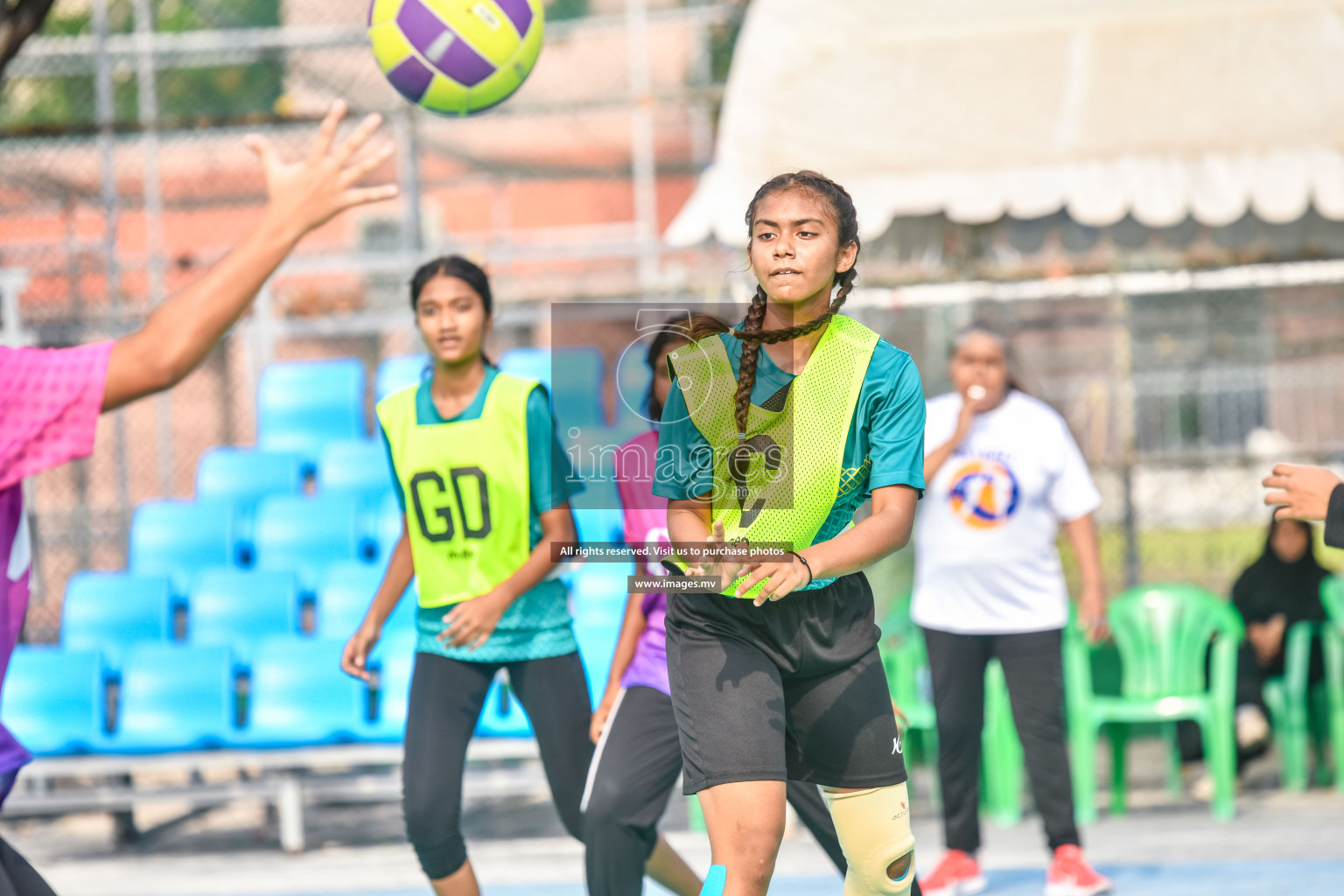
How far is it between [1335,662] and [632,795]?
4.57 m

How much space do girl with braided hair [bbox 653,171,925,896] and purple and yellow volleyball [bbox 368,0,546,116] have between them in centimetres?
167

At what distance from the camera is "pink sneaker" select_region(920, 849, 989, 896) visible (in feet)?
17.7

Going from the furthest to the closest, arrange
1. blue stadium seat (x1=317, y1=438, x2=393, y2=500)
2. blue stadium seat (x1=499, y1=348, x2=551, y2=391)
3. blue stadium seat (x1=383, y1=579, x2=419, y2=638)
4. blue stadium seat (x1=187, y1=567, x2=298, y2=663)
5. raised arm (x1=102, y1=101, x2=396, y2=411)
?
1. blue stadium seat (x1=499, y1=348, x2=551, y2=391)
2. blue stadium seat (x1=317, y1=438, x2=393, y2=500)
3. blue stadium seat (x1=187, y1=567, x2=298, y2=663)
4. blue stadium seat (x1=383, y1=579, x2=419, y2=638)
5. raised arm (x1=102, y1=101, x2=396, y2=411)

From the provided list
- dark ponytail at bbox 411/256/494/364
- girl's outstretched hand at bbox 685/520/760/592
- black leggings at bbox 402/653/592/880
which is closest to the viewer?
girl's outstretched hand at bbox 685/520/760/592

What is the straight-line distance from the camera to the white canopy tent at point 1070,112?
24.8ft

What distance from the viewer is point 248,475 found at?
27.5ft

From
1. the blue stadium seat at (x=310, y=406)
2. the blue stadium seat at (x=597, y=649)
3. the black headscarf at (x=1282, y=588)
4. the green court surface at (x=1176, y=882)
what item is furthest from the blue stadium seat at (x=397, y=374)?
the black headscarf at (x=1282, y=588)

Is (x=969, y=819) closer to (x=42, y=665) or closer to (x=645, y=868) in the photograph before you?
(x=645, y=868)

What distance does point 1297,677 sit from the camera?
23.1ft

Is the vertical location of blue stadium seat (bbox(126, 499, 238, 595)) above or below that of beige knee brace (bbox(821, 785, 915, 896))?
above

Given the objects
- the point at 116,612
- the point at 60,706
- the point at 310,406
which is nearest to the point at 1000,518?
the point at 60,706

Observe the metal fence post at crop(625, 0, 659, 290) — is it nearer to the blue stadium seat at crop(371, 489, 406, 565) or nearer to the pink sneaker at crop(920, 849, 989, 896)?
the blue stadium seat at crop(371, 489, 406, 565)

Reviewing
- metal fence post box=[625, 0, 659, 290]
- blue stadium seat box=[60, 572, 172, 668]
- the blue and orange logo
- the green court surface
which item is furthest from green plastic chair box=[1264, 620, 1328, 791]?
blue stadium seat box=[60, 572, 172, 668]

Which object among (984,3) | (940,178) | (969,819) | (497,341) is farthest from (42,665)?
(497,341)
